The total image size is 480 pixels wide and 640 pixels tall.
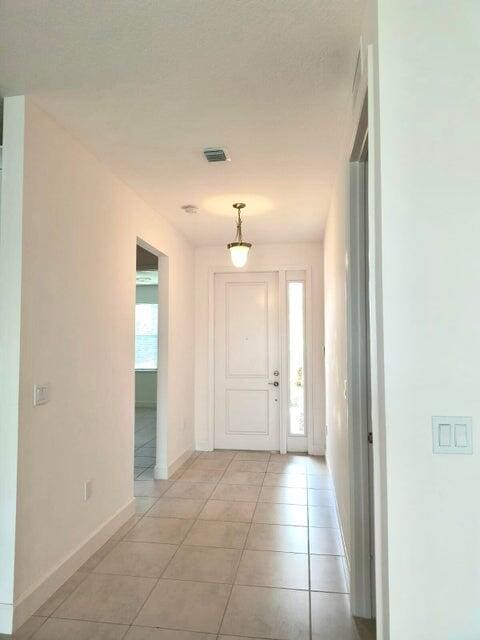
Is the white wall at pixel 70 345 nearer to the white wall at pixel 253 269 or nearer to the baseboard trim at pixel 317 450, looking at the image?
the white wall at pixel 253 269

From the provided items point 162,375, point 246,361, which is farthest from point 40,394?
point 246,361

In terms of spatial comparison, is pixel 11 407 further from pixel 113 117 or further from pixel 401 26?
pixel 401 26

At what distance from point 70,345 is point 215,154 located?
4.81 ft

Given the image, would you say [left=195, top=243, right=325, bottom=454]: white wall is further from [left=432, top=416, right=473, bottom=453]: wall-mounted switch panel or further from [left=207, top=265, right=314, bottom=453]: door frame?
[left=432, top=416, right=473, bottom=453]: wall-mounted switch panel

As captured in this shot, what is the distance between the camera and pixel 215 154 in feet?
8.78

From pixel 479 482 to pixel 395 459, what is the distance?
24 centimetres

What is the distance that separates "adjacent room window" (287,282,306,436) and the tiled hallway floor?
1.29m

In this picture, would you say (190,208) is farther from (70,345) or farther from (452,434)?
(452,434)

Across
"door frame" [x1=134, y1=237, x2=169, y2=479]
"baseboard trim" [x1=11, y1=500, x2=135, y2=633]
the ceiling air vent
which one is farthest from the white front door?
the ceiling air vent

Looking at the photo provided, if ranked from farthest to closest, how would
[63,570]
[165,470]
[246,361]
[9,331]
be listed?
1. [246,361]
2. [165,470]
3. [63,570]
4. [9,331]

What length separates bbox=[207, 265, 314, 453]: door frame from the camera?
5.10 meters

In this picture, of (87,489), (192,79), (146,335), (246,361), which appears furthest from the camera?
(146,335)

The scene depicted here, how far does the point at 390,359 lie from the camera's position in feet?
4.17

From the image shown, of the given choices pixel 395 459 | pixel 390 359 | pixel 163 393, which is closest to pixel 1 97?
pixel 390 359
